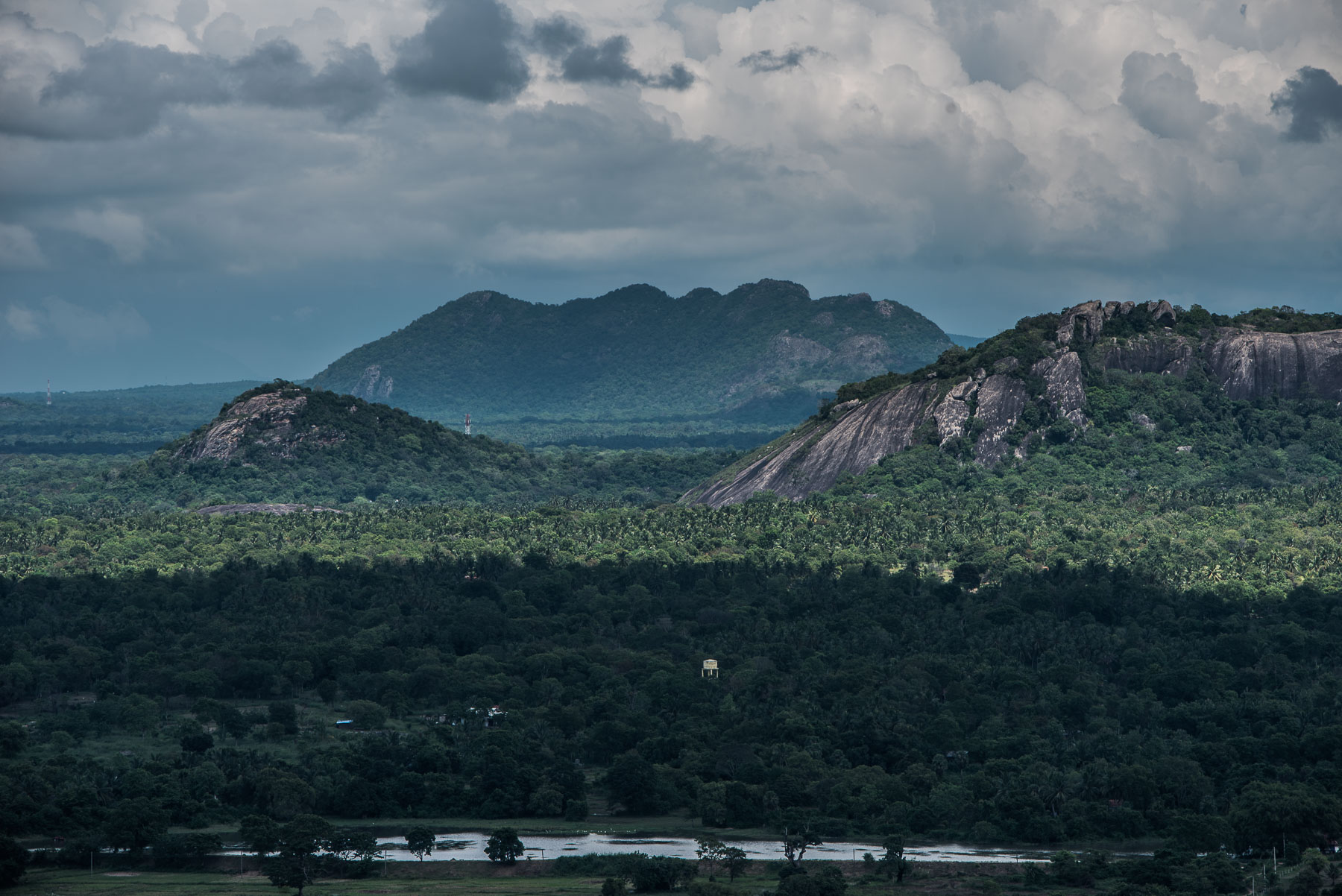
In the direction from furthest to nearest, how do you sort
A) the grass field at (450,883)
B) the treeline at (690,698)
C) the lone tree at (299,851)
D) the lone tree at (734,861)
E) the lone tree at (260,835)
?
the treeline at (690,698) → the lone tree at (260,835) → the lone tree at (734,861) → the lone tree at (299,851) → the grass field at (450,883)

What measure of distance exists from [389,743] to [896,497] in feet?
230

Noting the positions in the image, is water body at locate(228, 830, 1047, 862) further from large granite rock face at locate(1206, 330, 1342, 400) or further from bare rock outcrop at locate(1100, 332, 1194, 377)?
large granite rock face at locate(1206, 330, 1342, 400)

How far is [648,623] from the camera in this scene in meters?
118

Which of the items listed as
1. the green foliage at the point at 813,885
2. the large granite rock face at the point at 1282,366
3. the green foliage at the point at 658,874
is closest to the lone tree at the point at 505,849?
the green foliage at the point at 658,874

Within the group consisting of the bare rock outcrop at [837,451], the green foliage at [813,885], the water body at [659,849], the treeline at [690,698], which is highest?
the bare rock outcrop at [837,451]

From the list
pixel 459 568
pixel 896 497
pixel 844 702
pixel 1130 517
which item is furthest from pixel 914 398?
pixel 844 702

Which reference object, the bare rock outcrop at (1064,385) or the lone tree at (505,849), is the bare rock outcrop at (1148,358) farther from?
the lone tree at (505,849)

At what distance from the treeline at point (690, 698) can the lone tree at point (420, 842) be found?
7006mm

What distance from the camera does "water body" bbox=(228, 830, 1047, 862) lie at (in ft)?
252

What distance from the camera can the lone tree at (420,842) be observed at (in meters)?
76.4

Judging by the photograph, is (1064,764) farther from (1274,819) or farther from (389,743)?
(389,743)

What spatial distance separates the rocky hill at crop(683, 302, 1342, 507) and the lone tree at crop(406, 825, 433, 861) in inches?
3401


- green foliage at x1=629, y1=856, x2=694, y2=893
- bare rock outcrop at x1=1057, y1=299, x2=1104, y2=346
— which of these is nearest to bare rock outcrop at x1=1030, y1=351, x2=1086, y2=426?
bare rock outcrop at x1=1057, y1=299, x2=1104, y2=346

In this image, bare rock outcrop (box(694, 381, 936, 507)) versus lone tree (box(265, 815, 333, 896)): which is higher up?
bare rock outcrop (box(694, 381, 936, 507))
